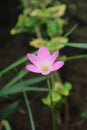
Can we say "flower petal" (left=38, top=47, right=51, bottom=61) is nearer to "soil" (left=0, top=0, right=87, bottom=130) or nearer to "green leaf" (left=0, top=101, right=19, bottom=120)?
"green leaf" (left=0, top=101, right=19, bottom=120)

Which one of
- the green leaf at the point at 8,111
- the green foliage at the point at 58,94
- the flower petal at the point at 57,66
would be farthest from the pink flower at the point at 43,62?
the green foliage at the point at 58,94

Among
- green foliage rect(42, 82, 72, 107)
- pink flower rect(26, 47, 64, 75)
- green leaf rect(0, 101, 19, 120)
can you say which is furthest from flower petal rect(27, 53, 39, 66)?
green foliage rect(42, 82, 72, 107)

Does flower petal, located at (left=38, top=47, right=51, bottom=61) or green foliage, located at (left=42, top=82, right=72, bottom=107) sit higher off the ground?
green foliage, located at (left=42, top=82, right=72, bottom=107)

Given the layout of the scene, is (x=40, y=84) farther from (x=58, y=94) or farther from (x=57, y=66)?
(x=57, y=66)

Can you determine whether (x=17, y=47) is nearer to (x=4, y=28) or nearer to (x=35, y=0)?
(x=4, y=28)

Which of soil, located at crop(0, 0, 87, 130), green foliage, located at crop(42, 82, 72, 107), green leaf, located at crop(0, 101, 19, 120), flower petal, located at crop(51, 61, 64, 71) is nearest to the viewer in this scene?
flower petal, located at crop(51, 61, 64, 71)

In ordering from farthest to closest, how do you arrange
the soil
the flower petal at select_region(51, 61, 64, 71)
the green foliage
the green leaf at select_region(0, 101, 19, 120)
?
the soil
the green foliage
the green leaf at select_region(0, 101, 19, 120)
the flower petal at select_region(51, 61, 64, 71)

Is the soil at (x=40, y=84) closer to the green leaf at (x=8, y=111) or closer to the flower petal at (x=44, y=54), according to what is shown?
the green leaf at (x=8, y=111)

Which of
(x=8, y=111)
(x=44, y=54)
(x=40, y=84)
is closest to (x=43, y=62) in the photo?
(x=44, y=54)
